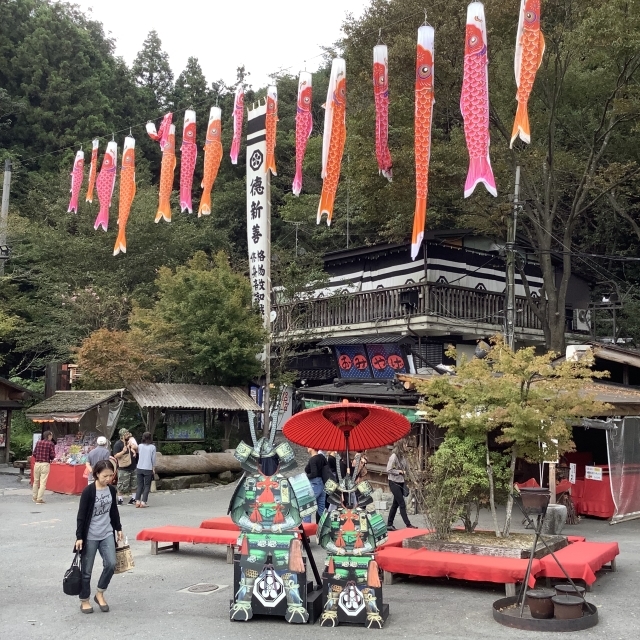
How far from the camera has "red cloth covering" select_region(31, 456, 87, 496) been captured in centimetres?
1909

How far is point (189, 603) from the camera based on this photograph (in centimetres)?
841

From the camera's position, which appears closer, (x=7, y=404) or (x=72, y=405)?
(x=72, y=405)

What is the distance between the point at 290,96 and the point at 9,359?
73.1 ft

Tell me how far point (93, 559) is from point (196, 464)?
44.1 feet

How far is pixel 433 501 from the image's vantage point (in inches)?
405

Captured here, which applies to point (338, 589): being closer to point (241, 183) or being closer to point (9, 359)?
point (9, 359)

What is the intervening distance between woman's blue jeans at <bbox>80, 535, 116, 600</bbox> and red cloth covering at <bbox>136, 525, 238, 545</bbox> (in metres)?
2.60

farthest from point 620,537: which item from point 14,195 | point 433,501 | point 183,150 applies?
point 14,195

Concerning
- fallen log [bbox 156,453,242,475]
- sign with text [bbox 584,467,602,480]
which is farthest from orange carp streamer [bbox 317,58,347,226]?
sign with text [bbox 584,467,602,480]

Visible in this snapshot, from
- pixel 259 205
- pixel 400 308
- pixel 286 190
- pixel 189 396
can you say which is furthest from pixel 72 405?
pixel 286 190

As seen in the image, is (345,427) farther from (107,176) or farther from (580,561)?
(107,176)

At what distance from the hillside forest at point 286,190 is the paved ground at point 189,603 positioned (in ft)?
33.9

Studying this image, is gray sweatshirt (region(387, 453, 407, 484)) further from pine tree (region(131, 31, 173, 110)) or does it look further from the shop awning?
pine tree (region(131, 31, 173, 110))

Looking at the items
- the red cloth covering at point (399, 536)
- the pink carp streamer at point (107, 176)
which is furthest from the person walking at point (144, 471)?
the pink carp streamer at point (107, 176)
